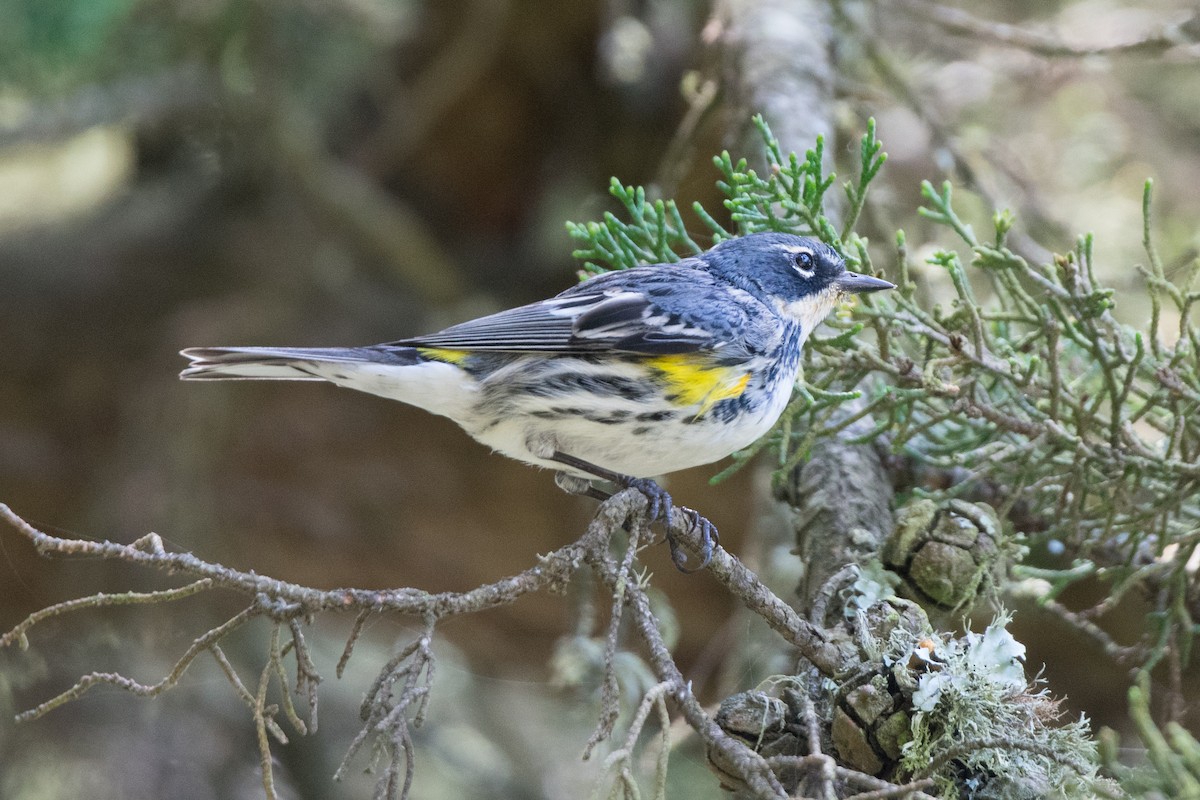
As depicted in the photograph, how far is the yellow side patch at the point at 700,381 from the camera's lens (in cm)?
254

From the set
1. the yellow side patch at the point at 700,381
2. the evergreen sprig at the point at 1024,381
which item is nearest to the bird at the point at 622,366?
the yellow side patch at the point at 700,381

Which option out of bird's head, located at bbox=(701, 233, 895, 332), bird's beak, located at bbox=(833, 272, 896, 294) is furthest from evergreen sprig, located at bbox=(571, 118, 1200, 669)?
bird's head, located at bbox=(701, 233, 895, 332)

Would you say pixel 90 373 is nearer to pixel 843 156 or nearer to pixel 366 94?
pixel 366 94

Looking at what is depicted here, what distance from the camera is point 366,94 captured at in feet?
20.1

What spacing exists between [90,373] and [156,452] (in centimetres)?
91

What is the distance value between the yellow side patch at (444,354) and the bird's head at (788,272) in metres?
0.77

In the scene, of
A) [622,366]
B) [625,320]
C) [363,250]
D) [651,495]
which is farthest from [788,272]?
[363,250]

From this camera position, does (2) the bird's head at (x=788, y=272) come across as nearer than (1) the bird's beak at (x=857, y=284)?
No

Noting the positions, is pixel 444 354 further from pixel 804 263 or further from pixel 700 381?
pixel 804 263

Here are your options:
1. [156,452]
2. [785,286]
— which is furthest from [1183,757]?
[156,452]

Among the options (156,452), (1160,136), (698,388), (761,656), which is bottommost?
(761,656)

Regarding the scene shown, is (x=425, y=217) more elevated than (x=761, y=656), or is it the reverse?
(x=425, y=217)

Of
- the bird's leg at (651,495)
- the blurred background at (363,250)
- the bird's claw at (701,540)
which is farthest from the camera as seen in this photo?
the blurred background at (363,250)

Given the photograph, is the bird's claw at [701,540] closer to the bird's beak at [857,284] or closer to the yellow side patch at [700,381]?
the yellow side patch at [700,381]
